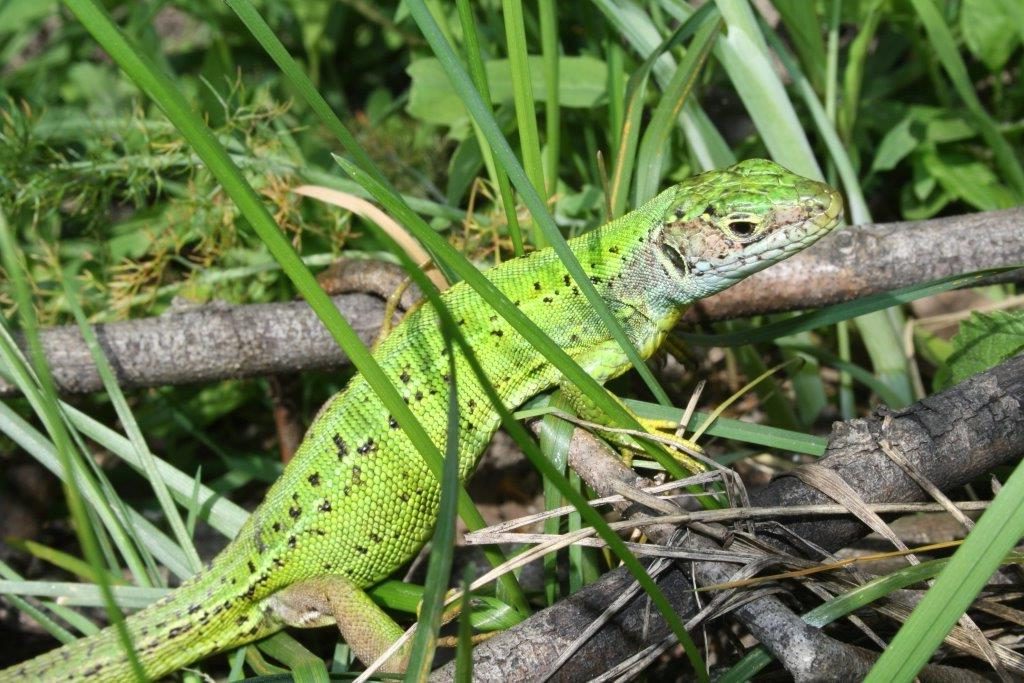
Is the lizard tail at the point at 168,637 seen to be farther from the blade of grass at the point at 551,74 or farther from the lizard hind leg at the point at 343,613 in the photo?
the blade of grass at the point at 551,74

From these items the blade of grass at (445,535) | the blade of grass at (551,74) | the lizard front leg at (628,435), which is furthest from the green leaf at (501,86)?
the blade of grass at (445,535)

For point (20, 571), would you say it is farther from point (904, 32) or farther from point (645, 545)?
point (904, 32)

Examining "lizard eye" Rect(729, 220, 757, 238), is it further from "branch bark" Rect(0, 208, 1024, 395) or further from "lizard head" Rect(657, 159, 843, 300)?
"branch bark" Rect(0, 208, 1024, 395)

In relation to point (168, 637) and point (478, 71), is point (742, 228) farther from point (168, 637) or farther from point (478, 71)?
point (168, 637)

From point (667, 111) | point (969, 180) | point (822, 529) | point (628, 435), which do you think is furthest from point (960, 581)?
point (969, 180)

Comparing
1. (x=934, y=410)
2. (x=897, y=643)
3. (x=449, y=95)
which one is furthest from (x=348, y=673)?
(x=449, y=95)

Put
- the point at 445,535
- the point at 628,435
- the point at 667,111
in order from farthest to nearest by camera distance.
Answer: the point at 667,111 → the point at 628,435 → the point at 445,535

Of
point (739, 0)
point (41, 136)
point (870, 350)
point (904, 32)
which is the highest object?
point (41, 136)
